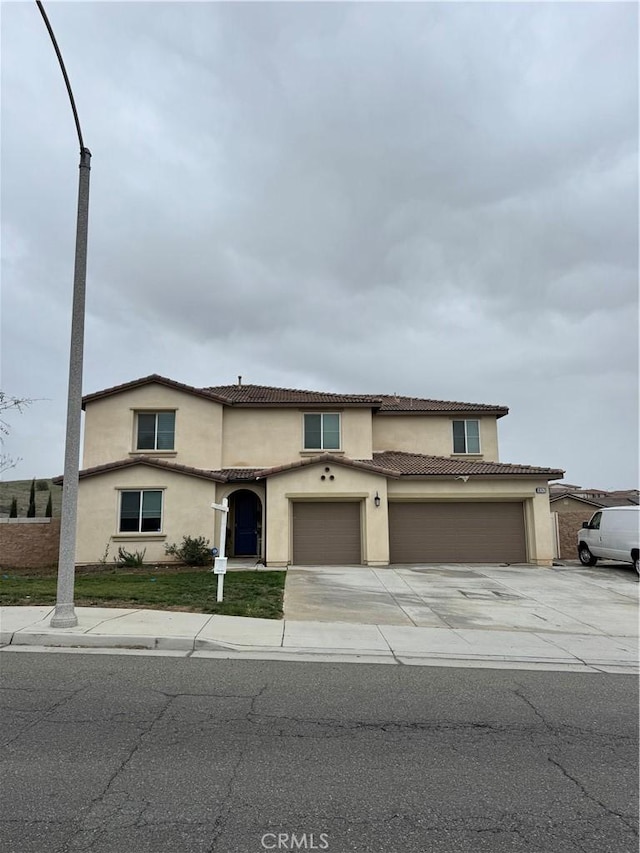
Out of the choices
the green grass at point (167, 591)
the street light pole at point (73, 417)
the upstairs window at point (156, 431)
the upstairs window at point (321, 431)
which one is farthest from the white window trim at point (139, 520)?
the street light pole at point (73, 417)

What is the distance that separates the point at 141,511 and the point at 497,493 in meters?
12.7

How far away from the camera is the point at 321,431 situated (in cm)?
2353

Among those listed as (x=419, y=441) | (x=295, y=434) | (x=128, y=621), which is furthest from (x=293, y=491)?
(x=128, y=621)

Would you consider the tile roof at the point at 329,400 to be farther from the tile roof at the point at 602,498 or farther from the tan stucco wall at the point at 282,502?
the tile roof at the point at 602,498

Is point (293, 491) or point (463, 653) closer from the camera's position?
point (463, 653)

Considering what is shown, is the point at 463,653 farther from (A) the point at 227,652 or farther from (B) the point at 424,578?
(B) the point at 424,578

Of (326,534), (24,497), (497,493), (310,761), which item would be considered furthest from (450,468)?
(24,497)

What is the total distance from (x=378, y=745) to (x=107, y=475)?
17.6m

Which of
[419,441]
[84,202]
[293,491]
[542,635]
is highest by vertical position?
[84,202]

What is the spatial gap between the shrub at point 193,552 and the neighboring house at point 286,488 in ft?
1.40

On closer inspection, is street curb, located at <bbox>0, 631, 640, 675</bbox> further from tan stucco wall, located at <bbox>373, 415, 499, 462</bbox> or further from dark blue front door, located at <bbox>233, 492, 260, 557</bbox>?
tan stucco wall, located at <bbox>373, 415, 499, 462</bbox>

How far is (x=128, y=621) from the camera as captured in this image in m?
9.66

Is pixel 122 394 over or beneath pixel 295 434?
over

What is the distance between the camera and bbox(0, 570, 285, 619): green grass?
11.3 meters
